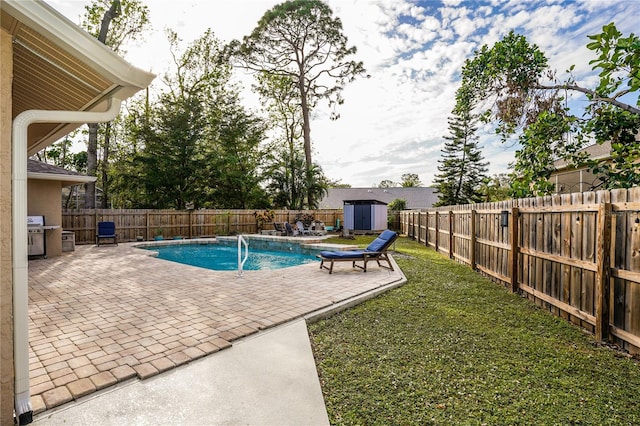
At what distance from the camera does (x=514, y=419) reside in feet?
7.13

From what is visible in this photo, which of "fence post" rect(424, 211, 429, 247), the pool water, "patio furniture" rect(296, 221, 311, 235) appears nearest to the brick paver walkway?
the pool water

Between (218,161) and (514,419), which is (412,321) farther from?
(218,161)

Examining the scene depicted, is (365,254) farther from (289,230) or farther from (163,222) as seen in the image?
(163,222)

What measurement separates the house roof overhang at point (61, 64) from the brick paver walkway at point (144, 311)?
222 cm

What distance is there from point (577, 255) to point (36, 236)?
11.9 metres

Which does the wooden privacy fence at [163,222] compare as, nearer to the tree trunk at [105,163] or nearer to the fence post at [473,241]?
the tree trunk at [105,163]

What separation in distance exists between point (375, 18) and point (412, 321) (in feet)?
29.2

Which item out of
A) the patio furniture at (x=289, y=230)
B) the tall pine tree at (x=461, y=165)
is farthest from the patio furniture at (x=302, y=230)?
the tall pine tree at (x=461, y=165)

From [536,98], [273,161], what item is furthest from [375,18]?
[273,161]

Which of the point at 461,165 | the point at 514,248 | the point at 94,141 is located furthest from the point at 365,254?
the point at 461,165

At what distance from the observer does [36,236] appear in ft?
29.8

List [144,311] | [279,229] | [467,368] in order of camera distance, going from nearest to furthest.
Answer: [467,368] < [144,311] < [279,229]

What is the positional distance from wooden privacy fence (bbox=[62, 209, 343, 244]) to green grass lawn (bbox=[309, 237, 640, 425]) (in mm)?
12834

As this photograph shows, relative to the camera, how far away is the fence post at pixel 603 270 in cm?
336
